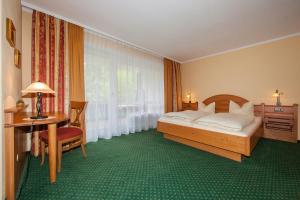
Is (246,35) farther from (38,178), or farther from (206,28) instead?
(38,178)

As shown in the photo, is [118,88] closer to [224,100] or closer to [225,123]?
[225,123]

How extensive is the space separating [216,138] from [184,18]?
2.46 meters

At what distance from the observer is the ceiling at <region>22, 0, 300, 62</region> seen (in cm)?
250

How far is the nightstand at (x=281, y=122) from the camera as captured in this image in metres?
3.57

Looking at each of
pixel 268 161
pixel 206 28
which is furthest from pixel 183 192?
pixel 206 28

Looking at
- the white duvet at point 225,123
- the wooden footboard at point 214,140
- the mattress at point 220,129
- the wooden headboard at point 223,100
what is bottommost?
the wooden footboard at point 214,140

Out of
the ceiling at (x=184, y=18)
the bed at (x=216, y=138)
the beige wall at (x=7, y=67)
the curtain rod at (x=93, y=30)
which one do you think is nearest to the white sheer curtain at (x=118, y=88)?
the curtain rod at (x=93, y=30)

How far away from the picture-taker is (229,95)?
475 cm

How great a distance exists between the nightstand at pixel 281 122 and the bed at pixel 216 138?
0.70ft

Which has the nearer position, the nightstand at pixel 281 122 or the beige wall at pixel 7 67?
the beige wall at pixel 7 67

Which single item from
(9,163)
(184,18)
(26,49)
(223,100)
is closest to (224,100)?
(223,100)

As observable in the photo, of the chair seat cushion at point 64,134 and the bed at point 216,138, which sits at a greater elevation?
the chair seat cushion at point 64,134

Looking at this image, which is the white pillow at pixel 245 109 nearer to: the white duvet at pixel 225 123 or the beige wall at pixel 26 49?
the white duvet at pixel 225 123

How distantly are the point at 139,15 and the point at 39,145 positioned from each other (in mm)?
3175
